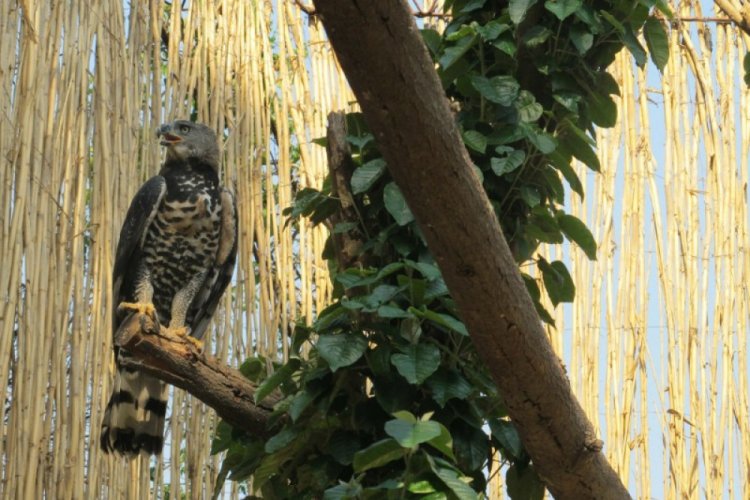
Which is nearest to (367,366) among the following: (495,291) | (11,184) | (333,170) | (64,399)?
(333,170)

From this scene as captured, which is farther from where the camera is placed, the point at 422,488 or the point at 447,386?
the point at 447,386

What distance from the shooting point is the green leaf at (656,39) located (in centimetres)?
260

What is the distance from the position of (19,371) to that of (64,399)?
14cm

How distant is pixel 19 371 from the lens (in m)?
3.11

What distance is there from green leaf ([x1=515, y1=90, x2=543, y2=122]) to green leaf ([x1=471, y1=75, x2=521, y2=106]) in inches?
0.7

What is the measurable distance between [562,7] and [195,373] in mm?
1089

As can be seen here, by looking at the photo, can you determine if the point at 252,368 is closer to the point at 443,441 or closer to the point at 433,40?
the point at 443,441

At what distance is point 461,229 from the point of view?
173 cm

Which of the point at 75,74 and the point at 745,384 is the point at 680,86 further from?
the point at 75,74

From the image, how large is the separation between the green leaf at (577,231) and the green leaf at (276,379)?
65 cm

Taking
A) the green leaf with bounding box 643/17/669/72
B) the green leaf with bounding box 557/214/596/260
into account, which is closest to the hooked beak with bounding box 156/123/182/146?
the green leaf with bounding box 557/214/596/260

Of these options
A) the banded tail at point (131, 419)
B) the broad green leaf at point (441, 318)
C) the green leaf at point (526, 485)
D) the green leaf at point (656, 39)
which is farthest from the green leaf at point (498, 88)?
the banded tail at point (131, 419)

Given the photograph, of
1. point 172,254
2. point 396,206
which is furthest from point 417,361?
point 172,254

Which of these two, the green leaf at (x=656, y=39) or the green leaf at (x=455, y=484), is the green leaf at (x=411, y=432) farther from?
the green leaf at (x=656, y=39)
